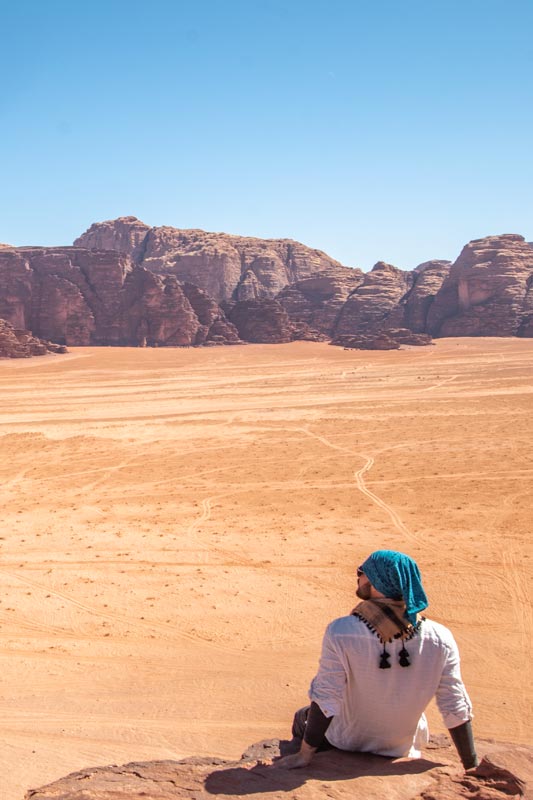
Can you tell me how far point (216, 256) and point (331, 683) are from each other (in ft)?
314

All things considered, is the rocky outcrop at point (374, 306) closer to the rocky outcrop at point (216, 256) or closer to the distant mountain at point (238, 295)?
the distant mountain at point (238, 295)

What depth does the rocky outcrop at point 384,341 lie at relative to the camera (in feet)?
216

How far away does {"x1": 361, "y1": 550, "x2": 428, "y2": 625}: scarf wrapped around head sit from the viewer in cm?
270

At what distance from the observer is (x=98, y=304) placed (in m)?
74.2

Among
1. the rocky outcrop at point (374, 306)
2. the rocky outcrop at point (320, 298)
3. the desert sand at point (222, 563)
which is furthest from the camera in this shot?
the rocky outcrop at point (320, 298)

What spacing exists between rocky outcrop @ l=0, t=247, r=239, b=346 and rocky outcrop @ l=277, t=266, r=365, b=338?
14.3 metres

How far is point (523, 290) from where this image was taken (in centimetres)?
8238

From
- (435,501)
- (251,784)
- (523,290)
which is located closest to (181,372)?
(435,501)

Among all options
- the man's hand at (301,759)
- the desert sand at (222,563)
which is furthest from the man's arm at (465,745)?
the desert sand at (222,563)

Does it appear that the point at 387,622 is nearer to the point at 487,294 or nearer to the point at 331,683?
the point at 331,683

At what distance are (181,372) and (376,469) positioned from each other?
3342 cm

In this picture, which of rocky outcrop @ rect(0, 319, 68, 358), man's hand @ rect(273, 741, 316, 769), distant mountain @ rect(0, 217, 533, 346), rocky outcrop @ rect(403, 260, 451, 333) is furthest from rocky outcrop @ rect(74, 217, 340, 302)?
man's hand @ rect(273, 741, 316, 769)

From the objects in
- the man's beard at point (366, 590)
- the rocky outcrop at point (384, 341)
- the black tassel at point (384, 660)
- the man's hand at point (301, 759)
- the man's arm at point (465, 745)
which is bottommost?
the man's hand at point (301, 759)

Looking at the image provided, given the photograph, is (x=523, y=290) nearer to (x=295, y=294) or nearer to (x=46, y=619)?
(x=295, y=294)
